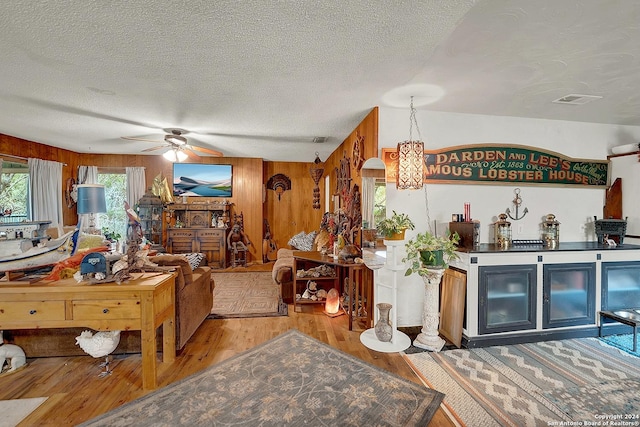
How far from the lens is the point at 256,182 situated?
20.7 ft

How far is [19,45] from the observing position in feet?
5.98

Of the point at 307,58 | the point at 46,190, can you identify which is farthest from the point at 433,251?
the point at 46,190

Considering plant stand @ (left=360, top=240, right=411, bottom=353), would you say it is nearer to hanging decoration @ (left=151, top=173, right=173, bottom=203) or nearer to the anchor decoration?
the anchor decoration

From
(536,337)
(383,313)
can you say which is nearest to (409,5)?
(383,313)

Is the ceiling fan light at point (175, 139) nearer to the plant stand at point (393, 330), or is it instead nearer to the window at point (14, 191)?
the window at point (14, 191)

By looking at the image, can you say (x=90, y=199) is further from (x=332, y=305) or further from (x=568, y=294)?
(x=568, y=294)

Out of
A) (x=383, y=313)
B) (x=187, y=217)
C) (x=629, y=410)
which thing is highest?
(x=187, y=217)

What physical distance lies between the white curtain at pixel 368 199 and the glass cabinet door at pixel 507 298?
125 centimetres

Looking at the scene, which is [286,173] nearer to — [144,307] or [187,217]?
[187,217]

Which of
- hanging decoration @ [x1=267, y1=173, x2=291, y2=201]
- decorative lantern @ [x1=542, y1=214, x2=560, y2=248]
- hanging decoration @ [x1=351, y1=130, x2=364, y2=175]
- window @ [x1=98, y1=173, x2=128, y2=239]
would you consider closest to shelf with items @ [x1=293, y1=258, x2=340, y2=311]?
hanging decoration @ [x1=351, y1=130, x2=364, y2=175]

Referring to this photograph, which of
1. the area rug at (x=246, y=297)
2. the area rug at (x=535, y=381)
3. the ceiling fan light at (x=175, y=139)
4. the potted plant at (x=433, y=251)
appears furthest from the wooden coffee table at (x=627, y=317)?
the ceiling fan light at (x=175, y=139)

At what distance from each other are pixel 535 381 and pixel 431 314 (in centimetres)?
87

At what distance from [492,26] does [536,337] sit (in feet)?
9.63

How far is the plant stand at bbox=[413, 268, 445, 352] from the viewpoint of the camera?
8.38ft
